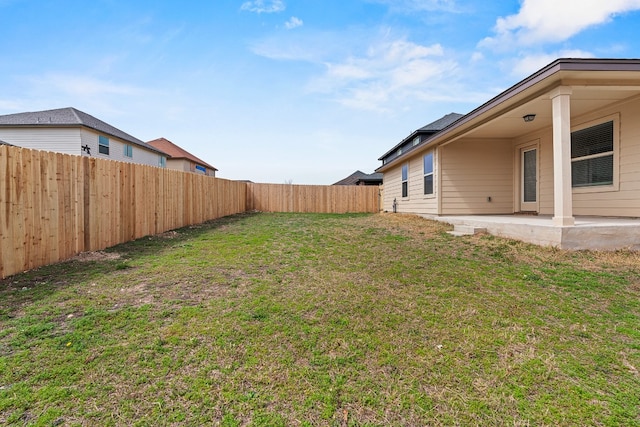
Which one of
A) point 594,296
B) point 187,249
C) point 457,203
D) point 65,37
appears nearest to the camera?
point 594,296

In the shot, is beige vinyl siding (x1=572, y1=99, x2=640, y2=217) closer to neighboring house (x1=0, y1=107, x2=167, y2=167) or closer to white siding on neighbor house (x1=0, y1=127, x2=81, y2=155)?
neighboring house (x1=0, y1=107, x2=167, y2=167)

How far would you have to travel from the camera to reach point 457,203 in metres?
8.62

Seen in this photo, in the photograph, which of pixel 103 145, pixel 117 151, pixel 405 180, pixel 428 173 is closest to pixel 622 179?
pixel 428 173

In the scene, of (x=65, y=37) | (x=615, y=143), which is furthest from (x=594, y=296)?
(x=65, y=37)

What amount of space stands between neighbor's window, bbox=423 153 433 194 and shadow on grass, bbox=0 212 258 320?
293 inches

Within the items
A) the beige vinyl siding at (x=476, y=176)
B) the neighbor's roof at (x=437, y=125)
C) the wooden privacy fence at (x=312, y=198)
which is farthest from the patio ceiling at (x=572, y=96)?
the wooden privacy fence at (x=312, y=198)

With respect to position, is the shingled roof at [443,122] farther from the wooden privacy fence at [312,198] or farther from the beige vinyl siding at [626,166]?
the beige vinyl siding at [626,166]

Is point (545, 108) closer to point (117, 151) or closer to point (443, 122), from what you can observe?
point (443, 122)

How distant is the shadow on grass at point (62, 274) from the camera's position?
2996 millimetres

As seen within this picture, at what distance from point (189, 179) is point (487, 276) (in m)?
8.20

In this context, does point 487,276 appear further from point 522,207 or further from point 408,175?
point 408,175

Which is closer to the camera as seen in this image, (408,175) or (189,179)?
(189,179)

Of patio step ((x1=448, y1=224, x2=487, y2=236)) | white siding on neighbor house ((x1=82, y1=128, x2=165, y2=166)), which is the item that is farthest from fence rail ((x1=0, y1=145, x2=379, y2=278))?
white siding on neighbor house ((x1=82, y1=128, x2=165, y2=166))

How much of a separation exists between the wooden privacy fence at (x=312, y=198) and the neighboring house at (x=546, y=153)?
519cm
